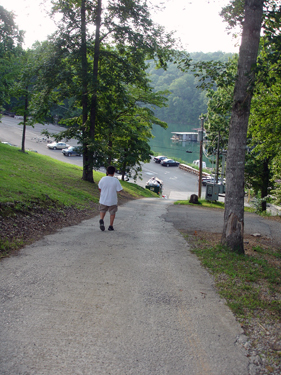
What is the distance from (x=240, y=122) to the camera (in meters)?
7.07

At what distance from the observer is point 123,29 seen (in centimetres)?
1811

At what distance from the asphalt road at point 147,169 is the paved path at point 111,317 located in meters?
40.2

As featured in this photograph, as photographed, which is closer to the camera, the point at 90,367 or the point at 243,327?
the point at 90,367

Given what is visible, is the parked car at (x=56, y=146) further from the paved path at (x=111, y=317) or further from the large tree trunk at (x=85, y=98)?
the paved path at (x=111, y=317)

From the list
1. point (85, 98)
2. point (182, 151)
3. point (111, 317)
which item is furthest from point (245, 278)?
point (182, 151)

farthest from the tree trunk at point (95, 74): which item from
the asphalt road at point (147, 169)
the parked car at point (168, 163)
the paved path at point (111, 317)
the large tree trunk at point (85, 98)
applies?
the parked car at point (168, 163)

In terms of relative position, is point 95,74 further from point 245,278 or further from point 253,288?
point 253,288

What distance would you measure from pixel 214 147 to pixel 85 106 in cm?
1900

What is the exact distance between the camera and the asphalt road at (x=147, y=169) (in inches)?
1994

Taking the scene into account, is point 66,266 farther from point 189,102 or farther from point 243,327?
point 189,102

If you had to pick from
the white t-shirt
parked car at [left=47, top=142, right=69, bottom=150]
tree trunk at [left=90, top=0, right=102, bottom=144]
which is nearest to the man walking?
the white t-shirt

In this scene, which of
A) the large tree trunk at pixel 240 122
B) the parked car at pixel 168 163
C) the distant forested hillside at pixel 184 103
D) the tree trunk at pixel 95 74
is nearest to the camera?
the large tree trunk at pixel 240 122

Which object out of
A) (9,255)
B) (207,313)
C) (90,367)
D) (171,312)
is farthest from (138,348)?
(9,255)

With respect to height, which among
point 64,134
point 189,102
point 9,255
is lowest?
point 9,255
